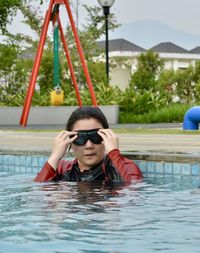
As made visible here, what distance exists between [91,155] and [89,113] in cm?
35

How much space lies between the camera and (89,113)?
604 cm

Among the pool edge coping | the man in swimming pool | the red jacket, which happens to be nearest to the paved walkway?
the pool edge coping

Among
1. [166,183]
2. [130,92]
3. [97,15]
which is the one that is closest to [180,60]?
[97,15]

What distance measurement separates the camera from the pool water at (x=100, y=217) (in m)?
3.57

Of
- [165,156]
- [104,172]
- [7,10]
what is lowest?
[104,172]

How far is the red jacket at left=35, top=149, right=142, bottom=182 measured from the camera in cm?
601

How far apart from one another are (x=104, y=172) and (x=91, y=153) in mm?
258

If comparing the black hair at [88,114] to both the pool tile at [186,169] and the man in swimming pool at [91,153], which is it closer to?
the man in swimming pool at [91,153]

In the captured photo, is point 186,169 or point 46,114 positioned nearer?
point 186,169

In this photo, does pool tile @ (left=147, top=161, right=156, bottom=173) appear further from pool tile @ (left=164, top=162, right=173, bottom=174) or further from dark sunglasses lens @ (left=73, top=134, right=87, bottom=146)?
dark sunglasses lens @ (left=73, top=134, right=87, bottom=146)

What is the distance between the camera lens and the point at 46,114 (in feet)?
67.8

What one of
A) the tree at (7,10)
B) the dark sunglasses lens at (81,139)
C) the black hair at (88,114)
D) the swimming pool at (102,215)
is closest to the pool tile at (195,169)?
the swimming pool at (102,215)

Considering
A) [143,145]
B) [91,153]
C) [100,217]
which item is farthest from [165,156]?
[100,217]

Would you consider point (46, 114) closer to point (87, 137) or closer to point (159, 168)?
point (159, 168)
